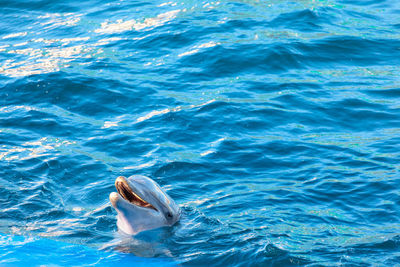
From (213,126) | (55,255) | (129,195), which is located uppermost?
(129,195)

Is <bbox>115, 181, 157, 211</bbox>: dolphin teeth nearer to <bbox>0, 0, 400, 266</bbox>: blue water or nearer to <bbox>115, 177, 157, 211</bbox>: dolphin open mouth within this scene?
<bbox>115, 177, 157, 211</bbox>: dolphin open mouth

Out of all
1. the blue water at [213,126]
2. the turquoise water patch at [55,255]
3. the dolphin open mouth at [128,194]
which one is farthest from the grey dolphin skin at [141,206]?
the turquoise water patch at [55,255]

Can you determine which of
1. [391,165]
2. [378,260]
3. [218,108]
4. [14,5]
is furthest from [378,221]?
[14,5]

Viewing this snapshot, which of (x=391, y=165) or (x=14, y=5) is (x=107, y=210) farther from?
(x=14, y=5)

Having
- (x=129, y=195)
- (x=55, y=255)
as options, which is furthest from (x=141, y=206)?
(x=55, y=255)

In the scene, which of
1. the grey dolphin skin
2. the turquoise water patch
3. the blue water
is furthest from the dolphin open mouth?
the turquoise water patch

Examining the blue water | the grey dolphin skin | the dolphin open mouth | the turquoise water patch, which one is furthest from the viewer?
the blue water

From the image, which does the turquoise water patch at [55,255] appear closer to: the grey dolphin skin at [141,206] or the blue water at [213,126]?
the blue water at [213,126]

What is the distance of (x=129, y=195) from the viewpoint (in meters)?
7.02

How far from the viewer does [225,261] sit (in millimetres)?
6621

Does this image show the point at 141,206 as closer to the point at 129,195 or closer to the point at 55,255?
the point at 129,195

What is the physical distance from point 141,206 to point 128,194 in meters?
0.22

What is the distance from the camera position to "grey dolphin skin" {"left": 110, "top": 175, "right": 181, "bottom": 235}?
6758 mm

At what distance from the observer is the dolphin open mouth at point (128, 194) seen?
6.66 metres
